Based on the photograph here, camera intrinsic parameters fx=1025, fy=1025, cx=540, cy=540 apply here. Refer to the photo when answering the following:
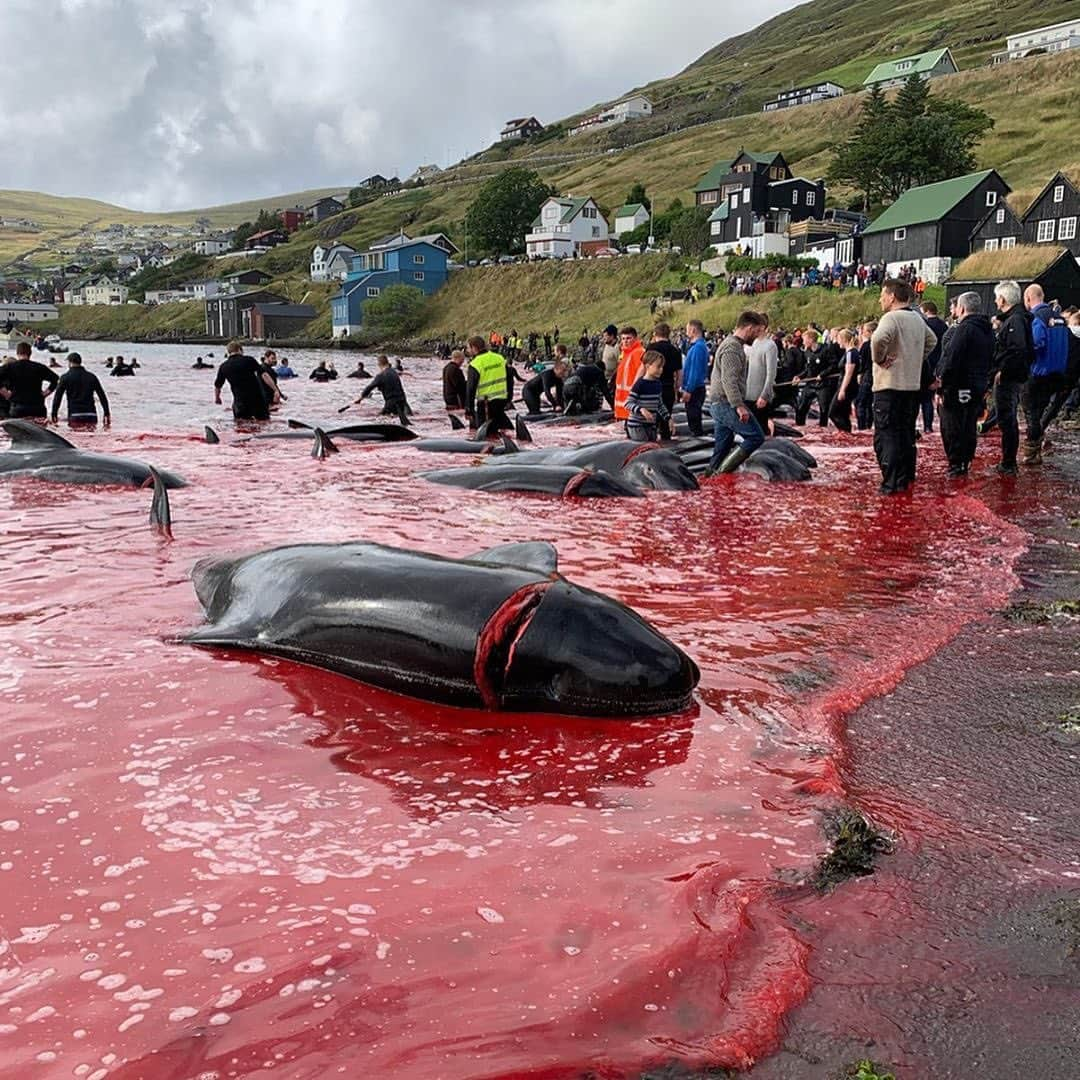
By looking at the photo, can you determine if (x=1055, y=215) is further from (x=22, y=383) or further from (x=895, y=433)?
(x=22, y=383)

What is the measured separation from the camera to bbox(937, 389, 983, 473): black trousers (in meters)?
12.2

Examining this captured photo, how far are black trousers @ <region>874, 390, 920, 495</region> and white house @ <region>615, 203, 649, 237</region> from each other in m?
110

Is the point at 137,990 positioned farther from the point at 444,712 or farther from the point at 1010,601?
the point at 1010,601

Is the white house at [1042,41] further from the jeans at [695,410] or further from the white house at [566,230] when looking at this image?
the jeans at [695,410]

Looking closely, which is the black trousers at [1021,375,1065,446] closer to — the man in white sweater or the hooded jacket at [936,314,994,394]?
the hooded jacket at [936,314,994,394]

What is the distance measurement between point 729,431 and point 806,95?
15642cm

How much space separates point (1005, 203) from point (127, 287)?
6101 inches

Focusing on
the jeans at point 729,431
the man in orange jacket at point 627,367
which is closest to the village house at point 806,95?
the man in orange jacket at point 627,367

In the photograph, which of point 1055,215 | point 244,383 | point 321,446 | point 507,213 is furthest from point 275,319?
point 321,446

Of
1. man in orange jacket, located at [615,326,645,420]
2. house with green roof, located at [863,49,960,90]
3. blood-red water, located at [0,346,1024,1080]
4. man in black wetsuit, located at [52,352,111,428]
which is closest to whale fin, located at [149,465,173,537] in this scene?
blood-red water, located at [0,346,1024,1080]

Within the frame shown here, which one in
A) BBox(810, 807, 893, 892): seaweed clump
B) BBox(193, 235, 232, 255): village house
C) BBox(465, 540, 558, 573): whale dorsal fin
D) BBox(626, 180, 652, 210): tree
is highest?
BBox(193, 235, 232, 255): village house

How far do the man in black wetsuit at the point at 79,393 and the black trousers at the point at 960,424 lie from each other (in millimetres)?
15090

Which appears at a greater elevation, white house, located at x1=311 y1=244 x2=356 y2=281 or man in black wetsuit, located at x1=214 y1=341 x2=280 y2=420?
white house, located at x1=311 y1=244 x2=356 y2=281

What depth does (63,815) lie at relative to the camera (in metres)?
3.64
